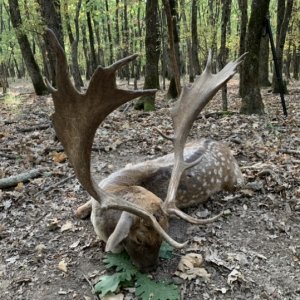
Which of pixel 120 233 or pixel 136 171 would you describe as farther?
pixel 136 171

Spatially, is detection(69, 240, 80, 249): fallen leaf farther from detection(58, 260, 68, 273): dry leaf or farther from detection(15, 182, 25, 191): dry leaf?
detection(15, 182, 25, 191): dry leaf

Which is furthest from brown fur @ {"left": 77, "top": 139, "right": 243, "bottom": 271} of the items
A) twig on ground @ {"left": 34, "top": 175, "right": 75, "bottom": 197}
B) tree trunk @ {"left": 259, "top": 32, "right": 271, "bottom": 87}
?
tree trunk @ {"left": 259, "top": 32, "right": 271, "bottom": 87}

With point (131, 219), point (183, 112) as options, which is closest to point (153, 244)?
point (131, 219)

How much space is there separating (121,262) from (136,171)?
59.1 inches

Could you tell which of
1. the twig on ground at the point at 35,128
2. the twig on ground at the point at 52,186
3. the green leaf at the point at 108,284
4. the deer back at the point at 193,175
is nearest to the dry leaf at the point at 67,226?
the deer back at the point at 193,175

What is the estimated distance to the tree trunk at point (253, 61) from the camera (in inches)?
364

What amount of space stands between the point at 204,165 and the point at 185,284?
1965 mm

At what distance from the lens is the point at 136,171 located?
16.8 ft

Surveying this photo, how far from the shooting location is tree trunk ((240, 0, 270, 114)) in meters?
9.24

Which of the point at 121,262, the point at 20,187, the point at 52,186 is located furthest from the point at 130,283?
the point at 20,187

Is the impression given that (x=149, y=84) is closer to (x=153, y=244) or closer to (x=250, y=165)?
(x=250, y=165)

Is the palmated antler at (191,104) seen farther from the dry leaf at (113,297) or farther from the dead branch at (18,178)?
the dead branch at (18,178)

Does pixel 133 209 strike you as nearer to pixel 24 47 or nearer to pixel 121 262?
pixel 121 262

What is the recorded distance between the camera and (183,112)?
5035mm
